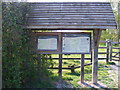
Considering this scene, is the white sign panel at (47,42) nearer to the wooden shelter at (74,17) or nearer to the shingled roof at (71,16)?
the wooden shelter at (74,17)

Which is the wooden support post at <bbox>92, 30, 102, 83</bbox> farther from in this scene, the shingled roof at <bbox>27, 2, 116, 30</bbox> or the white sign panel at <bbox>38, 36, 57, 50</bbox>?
the white sign panel at <bbox>38, 36, 57, 50</bbox>

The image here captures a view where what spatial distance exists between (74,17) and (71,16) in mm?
123

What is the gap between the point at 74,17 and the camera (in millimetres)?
5668

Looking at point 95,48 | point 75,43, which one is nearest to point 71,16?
point 75,43

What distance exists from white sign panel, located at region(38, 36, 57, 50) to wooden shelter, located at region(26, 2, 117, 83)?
37 centimetres

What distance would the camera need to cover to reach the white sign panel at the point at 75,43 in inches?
226

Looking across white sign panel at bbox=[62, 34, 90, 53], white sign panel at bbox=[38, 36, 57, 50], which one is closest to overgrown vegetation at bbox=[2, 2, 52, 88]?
white sign panel at bbox=[38, 36, 57, 50]

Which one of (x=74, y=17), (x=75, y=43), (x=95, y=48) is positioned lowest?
(x=95, y=48)

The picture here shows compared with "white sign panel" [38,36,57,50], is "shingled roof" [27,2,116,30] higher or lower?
higher

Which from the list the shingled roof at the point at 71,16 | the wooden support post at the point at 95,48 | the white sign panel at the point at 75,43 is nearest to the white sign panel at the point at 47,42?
the white sign panel at the point at 75,43

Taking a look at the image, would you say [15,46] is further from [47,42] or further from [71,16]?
[71,16]

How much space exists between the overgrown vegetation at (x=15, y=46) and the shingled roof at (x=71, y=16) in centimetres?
45

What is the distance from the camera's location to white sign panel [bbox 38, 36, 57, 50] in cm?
570

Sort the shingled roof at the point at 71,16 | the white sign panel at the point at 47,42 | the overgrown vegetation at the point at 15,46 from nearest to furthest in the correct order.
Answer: the overgrown vegetation at the point at 15,46 < the shingled roof at the point at 71,16 < the white sign panel at the point at 47,42
